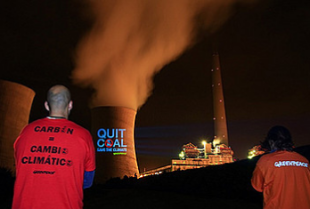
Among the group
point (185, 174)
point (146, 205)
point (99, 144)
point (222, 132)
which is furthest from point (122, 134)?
point (222, 132)

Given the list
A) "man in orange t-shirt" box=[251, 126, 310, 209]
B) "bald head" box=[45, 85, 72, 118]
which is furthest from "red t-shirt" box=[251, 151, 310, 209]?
"bald head" box=[45, 85, 72, 118]

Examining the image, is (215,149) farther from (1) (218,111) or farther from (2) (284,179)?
(2) (284,179)

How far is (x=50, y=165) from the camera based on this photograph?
5.06 feet

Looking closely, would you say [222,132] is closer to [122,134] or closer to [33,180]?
[122,134]

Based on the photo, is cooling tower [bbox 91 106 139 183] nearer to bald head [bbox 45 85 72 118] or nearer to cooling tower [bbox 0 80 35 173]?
cooling tower [bbox 0 80 35 173]

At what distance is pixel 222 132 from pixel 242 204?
40.6m

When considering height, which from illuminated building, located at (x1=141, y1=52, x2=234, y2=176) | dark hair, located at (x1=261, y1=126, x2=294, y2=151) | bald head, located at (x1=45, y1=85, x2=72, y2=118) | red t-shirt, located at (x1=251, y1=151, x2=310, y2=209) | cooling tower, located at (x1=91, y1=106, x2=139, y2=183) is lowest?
red t-shirt, located at (x1=251, y1=151, x2=310, y2=209)

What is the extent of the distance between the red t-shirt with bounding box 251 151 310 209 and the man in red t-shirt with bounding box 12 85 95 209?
137cm

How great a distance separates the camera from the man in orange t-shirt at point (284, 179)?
1958 mm

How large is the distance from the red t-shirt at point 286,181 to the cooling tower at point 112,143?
48.3 ft

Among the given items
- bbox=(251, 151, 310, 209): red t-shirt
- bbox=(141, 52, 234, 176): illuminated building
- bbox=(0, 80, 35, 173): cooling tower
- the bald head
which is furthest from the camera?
bbox=(141, 52, 234, 176): illuminated building

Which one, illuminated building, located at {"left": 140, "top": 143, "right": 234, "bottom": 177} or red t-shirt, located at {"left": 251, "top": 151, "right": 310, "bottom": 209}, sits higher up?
illuminated building, located at {"left": 140, "top": 143, "right": 234, "bottom": 177}

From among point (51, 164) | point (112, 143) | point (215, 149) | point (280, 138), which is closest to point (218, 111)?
point (215, 149)

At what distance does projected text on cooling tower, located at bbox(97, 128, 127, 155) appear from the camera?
16.5 meters
